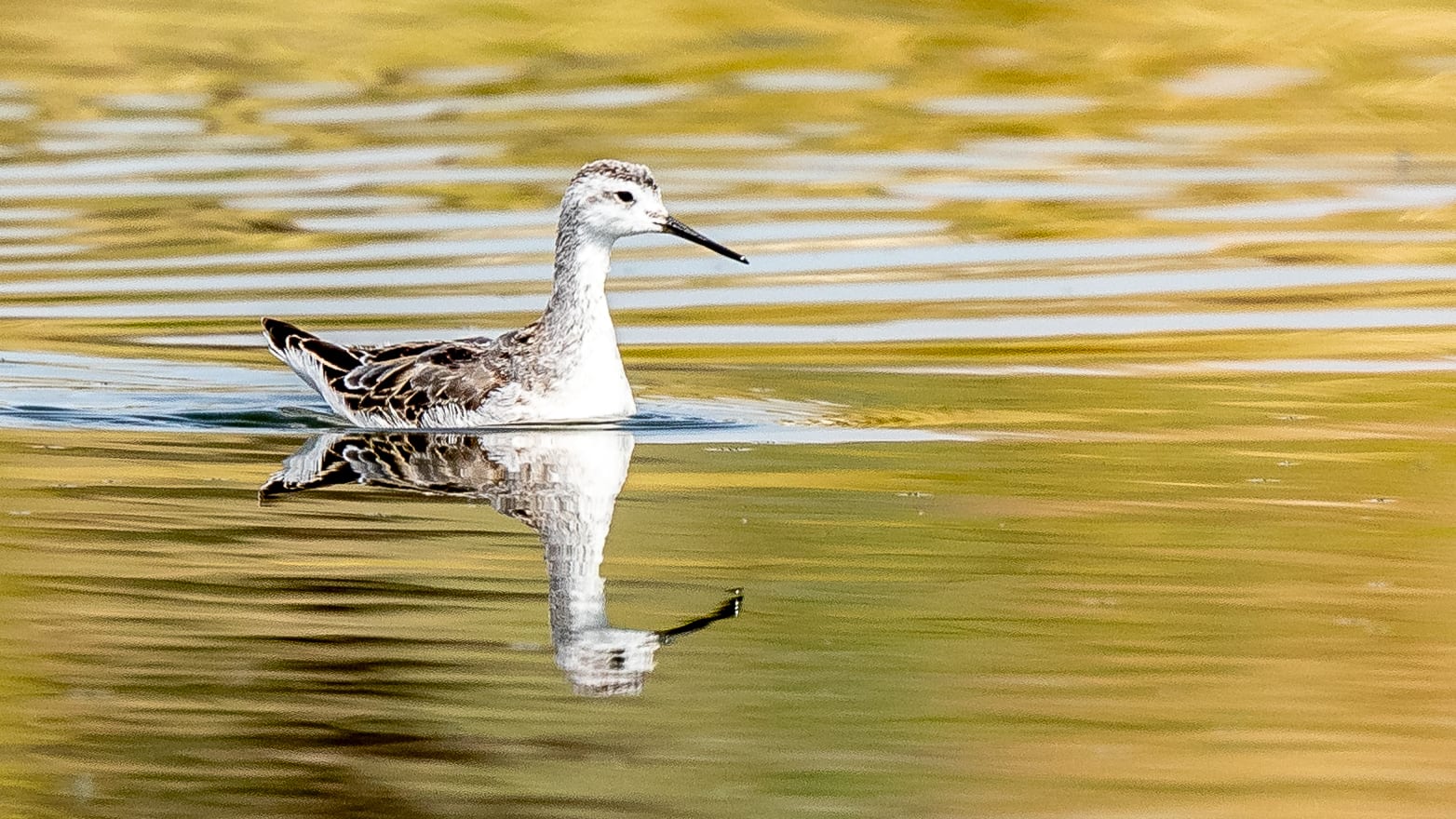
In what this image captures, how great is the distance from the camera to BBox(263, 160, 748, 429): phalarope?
45.2ft

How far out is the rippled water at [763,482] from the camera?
784 cm

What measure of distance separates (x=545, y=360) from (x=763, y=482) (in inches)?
86.2

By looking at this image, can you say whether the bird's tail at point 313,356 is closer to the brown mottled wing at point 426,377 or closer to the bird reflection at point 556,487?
the brown mottled wing at point 426,377

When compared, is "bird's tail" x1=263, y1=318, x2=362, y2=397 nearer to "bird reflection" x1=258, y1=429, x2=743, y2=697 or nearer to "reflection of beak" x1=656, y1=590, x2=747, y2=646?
"bird reflection" x1=258, y1=429, x2=743, y2=697

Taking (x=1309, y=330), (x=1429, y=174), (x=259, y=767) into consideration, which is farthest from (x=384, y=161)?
(x=259, y=767)

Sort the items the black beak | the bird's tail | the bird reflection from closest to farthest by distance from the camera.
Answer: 1. the bird reflection
2. the black beak
3. the bird's tail

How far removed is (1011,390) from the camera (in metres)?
→ 14.5

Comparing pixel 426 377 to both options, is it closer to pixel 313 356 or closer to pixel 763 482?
pixel 313 356

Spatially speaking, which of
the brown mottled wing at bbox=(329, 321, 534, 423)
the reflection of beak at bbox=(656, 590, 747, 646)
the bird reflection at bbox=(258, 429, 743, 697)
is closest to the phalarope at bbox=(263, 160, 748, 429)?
the brown mottled wing at bbox=(329, 321, 534, 423)

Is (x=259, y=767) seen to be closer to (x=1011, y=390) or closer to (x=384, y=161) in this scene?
(x=1011, y=390)

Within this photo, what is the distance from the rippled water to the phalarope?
232 millimetres

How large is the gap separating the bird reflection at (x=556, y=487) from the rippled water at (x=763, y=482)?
0.04m

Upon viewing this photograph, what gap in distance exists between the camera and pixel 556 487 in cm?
Result: 1202

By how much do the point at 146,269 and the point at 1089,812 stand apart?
519 inches
